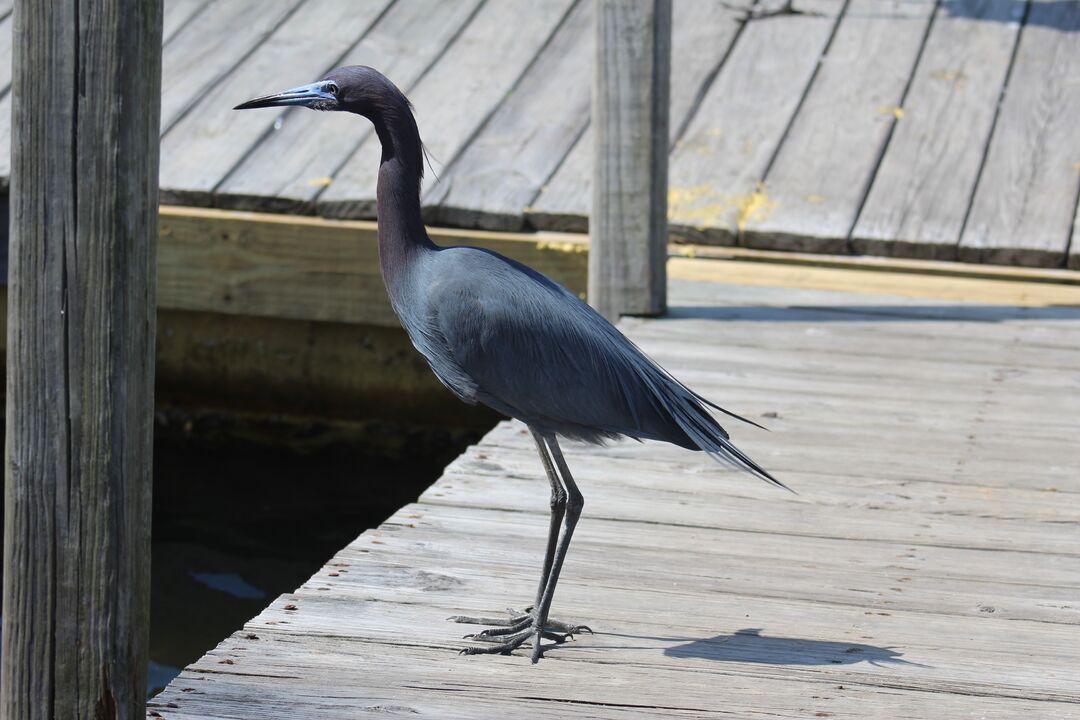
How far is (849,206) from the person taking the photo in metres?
5.51

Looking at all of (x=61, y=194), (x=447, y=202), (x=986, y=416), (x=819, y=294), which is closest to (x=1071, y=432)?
(x=986, y=416)

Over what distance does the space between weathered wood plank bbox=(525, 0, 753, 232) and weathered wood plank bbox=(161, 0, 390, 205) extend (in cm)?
103

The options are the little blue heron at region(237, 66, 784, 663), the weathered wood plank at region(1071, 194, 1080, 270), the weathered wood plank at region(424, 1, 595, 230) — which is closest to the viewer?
the little blue heron at region(237, 66, 784, 663)

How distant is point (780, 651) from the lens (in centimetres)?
269

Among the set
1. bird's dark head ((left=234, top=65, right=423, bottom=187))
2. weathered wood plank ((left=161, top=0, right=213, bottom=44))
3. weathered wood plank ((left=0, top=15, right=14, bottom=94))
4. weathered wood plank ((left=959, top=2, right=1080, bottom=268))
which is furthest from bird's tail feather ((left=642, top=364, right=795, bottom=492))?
weathered wood plank ((left=161, top=0, right=213, bottom=44))

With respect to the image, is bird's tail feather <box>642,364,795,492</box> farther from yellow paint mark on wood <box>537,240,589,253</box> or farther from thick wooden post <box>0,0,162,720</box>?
yellow paint mark on wood <box>537,240,589,253</box>

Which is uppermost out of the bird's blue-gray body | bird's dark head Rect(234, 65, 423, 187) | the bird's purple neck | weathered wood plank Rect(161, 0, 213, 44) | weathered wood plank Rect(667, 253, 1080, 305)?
weathered wood plank Rect(161, 0, 213, 44)

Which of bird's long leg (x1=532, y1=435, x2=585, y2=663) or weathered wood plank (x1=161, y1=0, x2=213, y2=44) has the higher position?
weathered wood plank (x1=161, y1=0, x2=213, y2=44)

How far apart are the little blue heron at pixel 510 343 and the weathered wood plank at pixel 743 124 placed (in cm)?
279

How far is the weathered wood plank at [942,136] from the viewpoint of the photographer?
542 centimetres

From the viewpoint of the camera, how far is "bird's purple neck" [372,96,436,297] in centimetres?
283

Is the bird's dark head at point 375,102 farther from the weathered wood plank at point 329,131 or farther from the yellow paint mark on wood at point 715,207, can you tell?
the yellow paint mark on wood at point 715,207

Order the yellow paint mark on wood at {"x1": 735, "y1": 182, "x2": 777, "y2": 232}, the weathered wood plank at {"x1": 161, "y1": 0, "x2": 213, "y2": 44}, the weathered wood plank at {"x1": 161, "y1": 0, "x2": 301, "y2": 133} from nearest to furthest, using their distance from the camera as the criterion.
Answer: the yellow paint mark on wood at {"x1": 735, "y1": 182, "x2": 777, "y2": 232}, the weathered wood plank at {"x1": 161, "y1": 0, "x2": 301, "y2": 133}, the weathered wood plank at {"x1": 161, "y1": 0, "x2": 213, "y2": 44}

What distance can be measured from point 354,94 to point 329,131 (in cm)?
321
